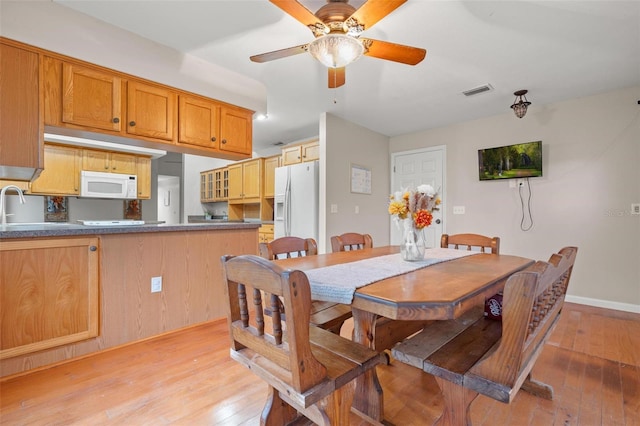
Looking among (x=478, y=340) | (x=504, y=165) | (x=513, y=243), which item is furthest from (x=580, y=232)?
(x=478, y=340)

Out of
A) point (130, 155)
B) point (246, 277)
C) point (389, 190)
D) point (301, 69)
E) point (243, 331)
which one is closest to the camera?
point (246, 277)

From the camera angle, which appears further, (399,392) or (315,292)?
(399,392)

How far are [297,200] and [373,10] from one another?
279 cm

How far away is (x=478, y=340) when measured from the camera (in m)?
1.19

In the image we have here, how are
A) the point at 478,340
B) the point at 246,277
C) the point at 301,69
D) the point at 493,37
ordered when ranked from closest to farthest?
1. the point at 246,277
2. the point at 478,340
3. the point at 493,37
4. the point at 301,69

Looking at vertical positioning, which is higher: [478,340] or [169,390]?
[478,340]

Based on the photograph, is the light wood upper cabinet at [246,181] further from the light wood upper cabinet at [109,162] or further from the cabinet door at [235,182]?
the light wood upper cabinet at [109,162]

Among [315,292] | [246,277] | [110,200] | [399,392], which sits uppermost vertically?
[110,200]

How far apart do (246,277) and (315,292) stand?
31 centimetres

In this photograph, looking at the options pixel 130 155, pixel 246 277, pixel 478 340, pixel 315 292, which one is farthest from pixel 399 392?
pixel 130 155

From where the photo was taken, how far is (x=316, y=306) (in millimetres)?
1633

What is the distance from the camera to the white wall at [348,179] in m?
3.76

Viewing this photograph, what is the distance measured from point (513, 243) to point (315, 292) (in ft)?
11.7

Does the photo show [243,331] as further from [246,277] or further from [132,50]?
[132,50]
